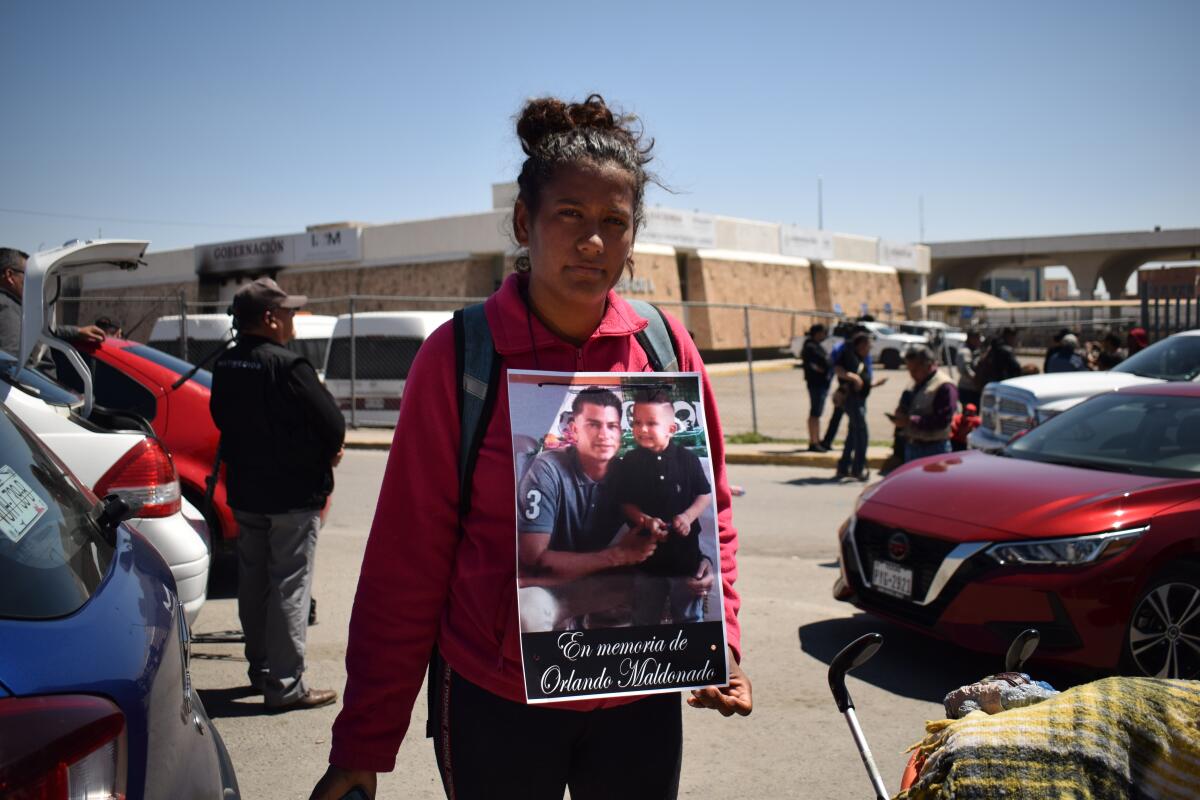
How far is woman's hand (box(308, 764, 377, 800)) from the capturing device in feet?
6.33

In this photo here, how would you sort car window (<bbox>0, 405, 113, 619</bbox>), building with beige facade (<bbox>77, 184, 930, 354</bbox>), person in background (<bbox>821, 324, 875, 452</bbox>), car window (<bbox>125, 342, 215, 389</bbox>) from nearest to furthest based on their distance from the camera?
car window (<bbox>0, 405, 113, 619</bbox>) < car window (<bbox>125, 342, 215, 389</bbox>) < person in background (<bbox>821, 324, 875, 452</bbox>) < building with beige facade (<bbox>77, 184, 930, 354</bbox>)

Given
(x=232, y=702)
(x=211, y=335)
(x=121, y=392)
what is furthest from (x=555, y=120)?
(x=211, y=335)

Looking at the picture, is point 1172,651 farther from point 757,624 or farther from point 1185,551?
point 757,624

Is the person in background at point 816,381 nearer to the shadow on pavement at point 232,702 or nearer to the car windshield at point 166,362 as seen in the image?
the car windshield at point 166,362

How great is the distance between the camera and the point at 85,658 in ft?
5.72

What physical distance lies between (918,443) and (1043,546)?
427 centimetres

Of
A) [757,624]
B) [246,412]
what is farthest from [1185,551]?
[246,412]

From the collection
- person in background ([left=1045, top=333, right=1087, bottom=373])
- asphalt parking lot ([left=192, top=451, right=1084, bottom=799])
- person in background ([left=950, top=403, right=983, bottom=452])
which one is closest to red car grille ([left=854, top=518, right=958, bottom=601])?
asphalt parking lot ([left=192, top=451, right=1084, bottom=799])

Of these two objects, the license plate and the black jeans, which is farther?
the license plate

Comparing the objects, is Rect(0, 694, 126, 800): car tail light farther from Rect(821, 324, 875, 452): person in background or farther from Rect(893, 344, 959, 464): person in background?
Rect(821, 324, 875, 452): person in background

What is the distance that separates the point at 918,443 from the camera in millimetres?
9094

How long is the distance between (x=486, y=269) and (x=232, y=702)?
27076mm

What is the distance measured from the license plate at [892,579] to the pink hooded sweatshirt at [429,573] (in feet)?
12.2

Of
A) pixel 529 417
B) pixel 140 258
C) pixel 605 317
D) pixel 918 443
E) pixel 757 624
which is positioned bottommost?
pixel 757 624
